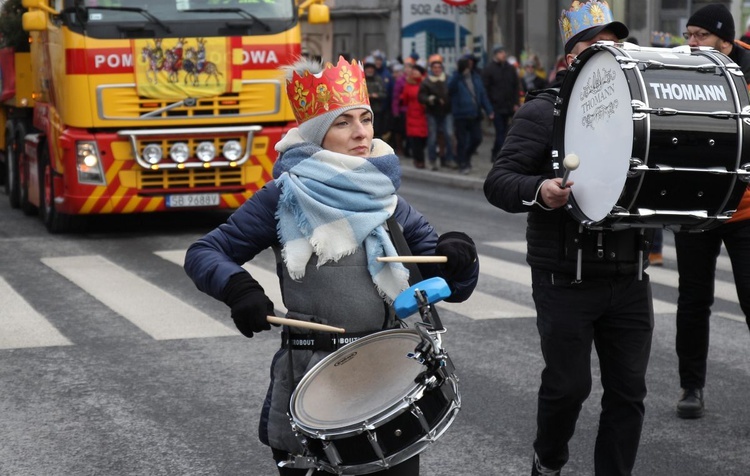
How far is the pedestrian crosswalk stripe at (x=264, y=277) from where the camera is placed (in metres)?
9.40

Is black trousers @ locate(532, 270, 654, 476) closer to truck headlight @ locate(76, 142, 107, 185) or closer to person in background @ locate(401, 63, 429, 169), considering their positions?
truck headlight @ locate(76, 142, 107, 185)

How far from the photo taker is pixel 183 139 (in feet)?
41.7

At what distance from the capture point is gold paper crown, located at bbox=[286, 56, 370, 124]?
377 cm

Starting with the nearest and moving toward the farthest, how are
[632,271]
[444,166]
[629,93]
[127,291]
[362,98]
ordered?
[362,98] → [629,93] → [632,271] → [127,291] → [444,166]

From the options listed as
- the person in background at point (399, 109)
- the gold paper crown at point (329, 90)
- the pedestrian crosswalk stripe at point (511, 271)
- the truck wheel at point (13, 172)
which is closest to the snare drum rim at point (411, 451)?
the gold paper crown at point (329, 90)

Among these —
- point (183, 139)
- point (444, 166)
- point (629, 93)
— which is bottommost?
point (444, 166)

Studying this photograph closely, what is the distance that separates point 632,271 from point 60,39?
927 cm

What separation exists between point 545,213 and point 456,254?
1.13m

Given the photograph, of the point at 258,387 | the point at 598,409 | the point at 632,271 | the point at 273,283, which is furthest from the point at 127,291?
the point at 632,271

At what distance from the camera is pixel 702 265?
5980 millimetres

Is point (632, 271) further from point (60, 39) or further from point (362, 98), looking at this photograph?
point (60, 39)

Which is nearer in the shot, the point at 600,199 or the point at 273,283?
the point at 600,199

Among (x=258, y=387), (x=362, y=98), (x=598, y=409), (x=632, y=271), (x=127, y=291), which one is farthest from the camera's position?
(x=127, y=291)

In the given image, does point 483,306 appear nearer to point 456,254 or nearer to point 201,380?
point 201,380
